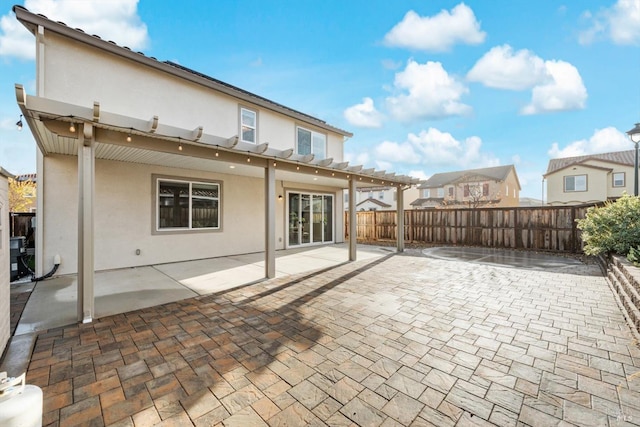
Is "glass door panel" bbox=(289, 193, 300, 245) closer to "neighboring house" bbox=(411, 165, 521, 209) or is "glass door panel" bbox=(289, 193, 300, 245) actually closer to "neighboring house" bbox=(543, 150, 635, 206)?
"neighboring house" bbox=(411, 165, 521, 209)

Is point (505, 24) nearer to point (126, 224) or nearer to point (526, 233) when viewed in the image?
point (526, 233)

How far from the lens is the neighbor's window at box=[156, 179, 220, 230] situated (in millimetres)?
7852

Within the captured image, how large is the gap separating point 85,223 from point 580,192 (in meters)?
30.0

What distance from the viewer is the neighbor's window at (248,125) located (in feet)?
30.6

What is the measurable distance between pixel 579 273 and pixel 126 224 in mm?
11317

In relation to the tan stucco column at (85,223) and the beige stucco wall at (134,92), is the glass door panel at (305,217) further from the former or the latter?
the tan stucco column at (85,223)

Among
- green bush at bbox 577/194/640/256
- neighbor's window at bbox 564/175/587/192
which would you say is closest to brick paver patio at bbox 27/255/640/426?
green bush at bbox 577/194/640/256

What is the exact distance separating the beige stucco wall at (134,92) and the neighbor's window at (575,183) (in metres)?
25.1

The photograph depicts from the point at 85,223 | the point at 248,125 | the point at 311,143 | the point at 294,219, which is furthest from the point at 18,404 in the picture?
the point at 311,143

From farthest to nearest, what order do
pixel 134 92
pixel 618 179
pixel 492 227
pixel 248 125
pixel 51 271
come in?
pixel 618 179
pixel 492 227
pixel 248 125
pixel 134 92
pixel 51 271

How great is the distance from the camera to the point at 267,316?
13.0 ft

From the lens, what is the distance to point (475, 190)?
24.5 m

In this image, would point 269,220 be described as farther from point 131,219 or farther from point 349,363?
point 131,219

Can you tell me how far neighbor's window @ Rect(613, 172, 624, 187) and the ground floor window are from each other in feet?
77.3
